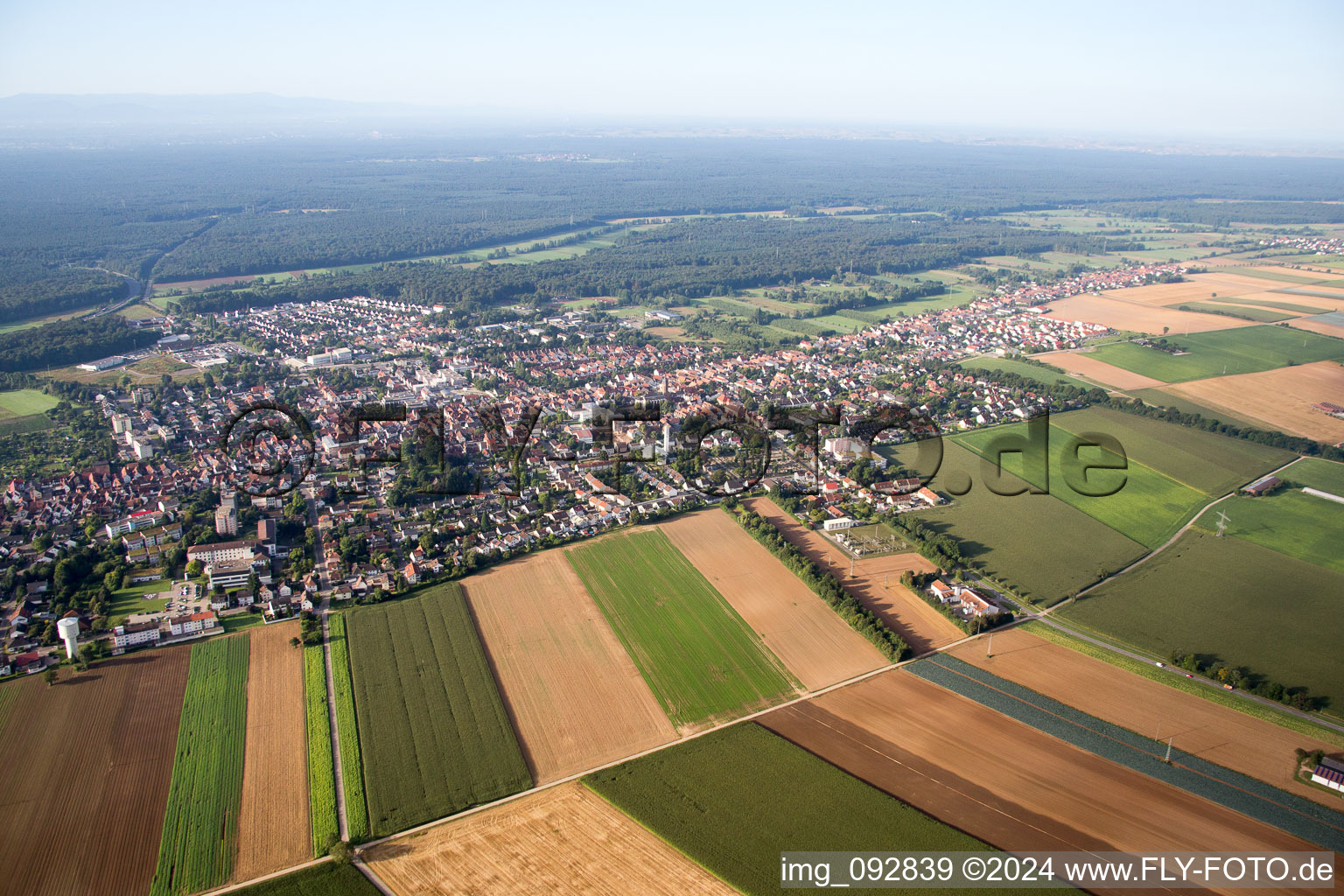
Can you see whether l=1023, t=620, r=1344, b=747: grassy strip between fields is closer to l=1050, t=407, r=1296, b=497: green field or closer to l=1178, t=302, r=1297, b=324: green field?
l=1050, t=407, r=1296, b=497: green field

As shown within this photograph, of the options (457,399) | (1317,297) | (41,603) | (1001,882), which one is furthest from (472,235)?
(1001,882)

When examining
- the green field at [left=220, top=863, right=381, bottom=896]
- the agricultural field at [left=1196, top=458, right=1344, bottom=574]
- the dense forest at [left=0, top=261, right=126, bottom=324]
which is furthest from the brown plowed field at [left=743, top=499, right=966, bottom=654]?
the dense forest at [left=0, top=261, right=126, bottom=324]

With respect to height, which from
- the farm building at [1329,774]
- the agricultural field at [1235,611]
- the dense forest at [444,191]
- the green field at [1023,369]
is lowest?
the farm building at [1329,774]

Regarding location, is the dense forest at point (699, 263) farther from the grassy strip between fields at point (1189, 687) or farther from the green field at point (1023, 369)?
the grassy strip between fields at point (1189, 687)

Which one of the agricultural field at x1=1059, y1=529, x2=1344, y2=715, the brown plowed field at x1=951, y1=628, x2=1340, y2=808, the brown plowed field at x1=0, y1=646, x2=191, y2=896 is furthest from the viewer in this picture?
the agricultural field at x1=1059, y1=529, x2=1344, y2=715

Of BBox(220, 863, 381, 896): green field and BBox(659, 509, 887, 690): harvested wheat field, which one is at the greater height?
BBox(659, 509, 887, 690): harvested wheat field

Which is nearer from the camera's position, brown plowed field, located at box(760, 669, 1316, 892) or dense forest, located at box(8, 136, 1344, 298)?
brown plowed field, located at box(760, 669, 1316, 892)

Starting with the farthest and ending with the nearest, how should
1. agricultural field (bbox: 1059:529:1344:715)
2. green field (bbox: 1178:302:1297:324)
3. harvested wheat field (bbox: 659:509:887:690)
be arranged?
green field (bbox: 1178:302:1297:324) < harvested wheat field (bbox: 659:509:887:690) < agricultural field (bbox: 1059:529:1344:715)

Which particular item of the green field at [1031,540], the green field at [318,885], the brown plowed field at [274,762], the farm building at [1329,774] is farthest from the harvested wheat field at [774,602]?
the brown plowed field at [274,762]
